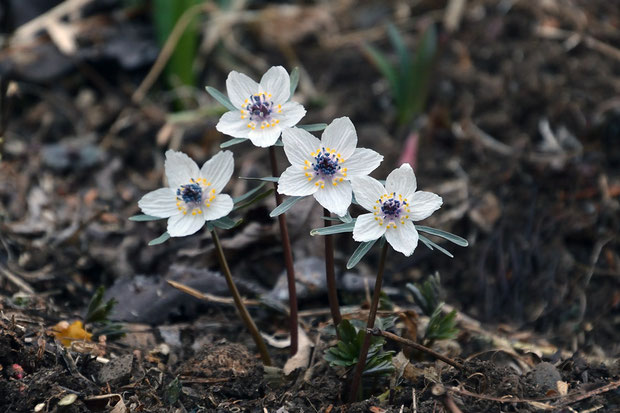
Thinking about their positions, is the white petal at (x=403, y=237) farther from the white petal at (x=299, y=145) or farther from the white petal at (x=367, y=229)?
the white petal at (x=299, y=145)

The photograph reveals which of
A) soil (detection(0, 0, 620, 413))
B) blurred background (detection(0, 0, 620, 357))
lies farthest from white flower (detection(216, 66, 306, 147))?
blurred background (detection(0, 0, 620, 357))

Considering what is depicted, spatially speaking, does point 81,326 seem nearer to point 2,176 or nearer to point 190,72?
point 2,176

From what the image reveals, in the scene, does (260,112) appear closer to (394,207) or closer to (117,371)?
(394,207)

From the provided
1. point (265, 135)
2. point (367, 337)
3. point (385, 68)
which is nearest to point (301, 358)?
point (367, 337)

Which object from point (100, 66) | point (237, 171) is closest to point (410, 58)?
point (237, 171)

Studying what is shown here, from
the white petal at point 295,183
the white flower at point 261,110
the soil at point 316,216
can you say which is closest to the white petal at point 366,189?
the white petal at point 295,183

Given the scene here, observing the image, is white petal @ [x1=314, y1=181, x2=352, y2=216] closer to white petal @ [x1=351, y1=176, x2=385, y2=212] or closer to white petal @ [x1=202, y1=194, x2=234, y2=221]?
white petal @ [x1=351, y1=176, x2=385, y2=212]
